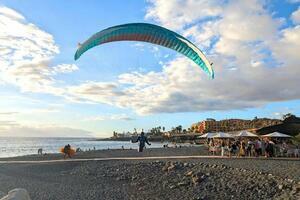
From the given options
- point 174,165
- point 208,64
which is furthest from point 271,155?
point 208,64

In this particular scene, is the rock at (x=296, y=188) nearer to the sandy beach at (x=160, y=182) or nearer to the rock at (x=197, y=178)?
the sandy beach at (x=160, y=182)

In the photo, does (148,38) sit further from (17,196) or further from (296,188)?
(17,196)

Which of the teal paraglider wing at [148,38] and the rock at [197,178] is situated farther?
the teal paraglider wing at [148,38]

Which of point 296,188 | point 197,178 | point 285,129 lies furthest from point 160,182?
point 285,129

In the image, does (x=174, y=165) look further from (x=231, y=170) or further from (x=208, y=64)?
(x=208, y=64)

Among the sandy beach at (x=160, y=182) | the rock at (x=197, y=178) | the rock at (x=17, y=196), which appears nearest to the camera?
the rock at (x=17, y=196)

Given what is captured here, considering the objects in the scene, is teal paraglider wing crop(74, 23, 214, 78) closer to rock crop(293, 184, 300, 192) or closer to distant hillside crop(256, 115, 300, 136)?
rock crop(293, 184, 300, 192)

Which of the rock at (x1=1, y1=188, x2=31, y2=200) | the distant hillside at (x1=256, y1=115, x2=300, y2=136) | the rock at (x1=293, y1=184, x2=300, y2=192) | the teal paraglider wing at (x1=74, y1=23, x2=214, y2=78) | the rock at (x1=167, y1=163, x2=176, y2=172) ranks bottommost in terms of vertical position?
the rock at (x1=293, y1=184, x2=300, y2=192)

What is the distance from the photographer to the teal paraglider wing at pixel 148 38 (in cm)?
1731

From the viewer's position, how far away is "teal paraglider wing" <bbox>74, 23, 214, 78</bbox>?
17.3m

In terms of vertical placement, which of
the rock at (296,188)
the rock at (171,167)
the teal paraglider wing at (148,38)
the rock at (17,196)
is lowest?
the rock at (296,188)

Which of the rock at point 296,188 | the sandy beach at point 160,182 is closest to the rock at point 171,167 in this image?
the sandy beach at point 160,182

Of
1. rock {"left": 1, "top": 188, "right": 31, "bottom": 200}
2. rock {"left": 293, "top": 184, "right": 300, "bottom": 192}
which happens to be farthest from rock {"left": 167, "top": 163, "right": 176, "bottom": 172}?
rock {"left": 1, "top": 188, "right": 31, "bottom": 200}

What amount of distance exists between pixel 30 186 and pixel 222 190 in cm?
810
